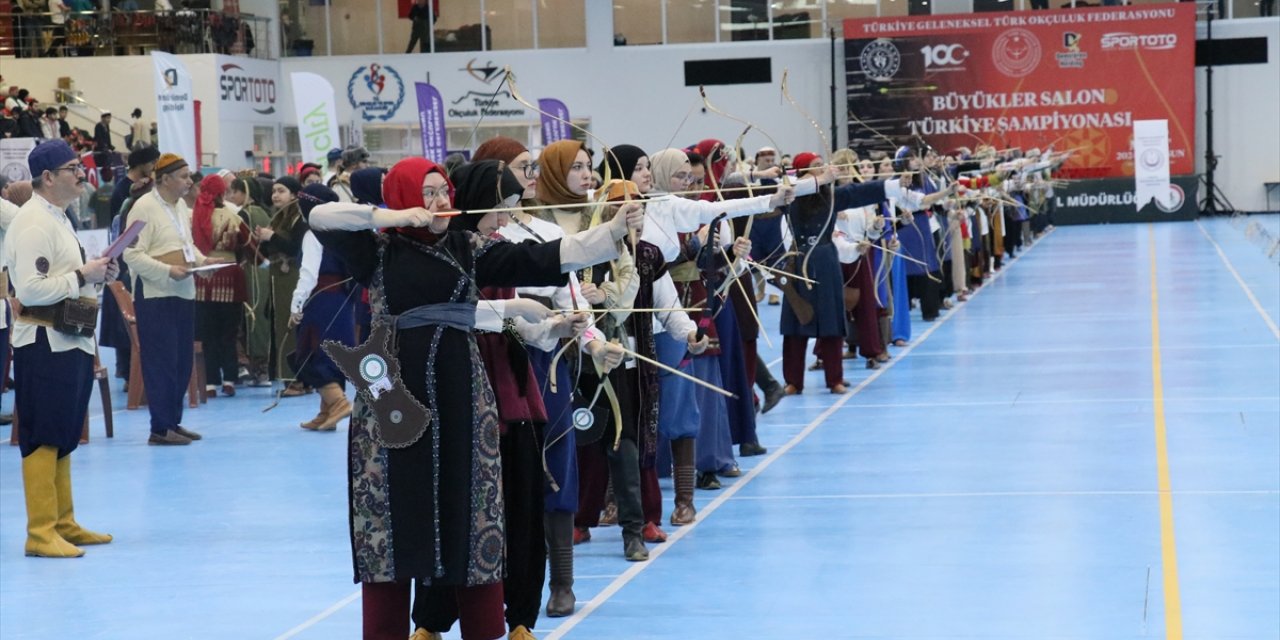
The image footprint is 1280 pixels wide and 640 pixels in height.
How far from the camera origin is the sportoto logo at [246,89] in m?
31.2

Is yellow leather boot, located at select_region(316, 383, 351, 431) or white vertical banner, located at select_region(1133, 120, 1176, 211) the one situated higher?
white vertical banner, located at select_region(1133, 120, 1176, 211)

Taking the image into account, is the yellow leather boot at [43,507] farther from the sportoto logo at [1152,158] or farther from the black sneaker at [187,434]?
the sportoto logo at [1152,158]

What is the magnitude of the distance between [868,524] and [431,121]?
1317 cm

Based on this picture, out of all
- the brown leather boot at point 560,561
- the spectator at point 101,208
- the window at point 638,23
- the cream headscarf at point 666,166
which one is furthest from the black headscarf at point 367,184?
the window at point 638,23

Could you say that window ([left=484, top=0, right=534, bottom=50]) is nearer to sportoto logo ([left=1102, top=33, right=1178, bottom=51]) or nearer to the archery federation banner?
the archery federation banner

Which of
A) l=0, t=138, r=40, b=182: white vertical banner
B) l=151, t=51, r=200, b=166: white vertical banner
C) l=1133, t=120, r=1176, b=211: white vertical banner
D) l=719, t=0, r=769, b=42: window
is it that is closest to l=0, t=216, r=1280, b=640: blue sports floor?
l=151, t=51, r=200, b=166: white vertical banner

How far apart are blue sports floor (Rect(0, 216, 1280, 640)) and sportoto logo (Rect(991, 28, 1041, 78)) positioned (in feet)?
70.0

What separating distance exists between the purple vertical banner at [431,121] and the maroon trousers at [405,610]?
14.6 metres

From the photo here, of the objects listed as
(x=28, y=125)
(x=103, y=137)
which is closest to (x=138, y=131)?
(x=103, y=137)

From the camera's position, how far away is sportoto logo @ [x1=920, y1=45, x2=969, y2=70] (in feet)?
109

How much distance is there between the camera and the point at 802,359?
1152 centimetres

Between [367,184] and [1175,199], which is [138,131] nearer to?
[1175,199]

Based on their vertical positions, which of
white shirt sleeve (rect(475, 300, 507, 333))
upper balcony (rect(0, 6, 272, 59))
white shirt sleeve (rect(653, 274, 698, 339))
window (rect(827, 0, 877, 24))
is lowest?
white shirt sleeve (rect(653, 274, 698, 339))

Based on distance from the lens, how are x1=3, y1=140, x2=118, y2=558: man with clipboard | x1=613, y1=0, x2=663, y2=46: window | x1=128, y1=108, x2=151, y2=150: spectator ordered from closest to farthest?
x1=3, y1=140, x2=118, y2=558: man with clipboard, x1=128, y1=108, x2=151, y2=150: spectator, x1=613, y1=0, x2=663, y2=46: window
